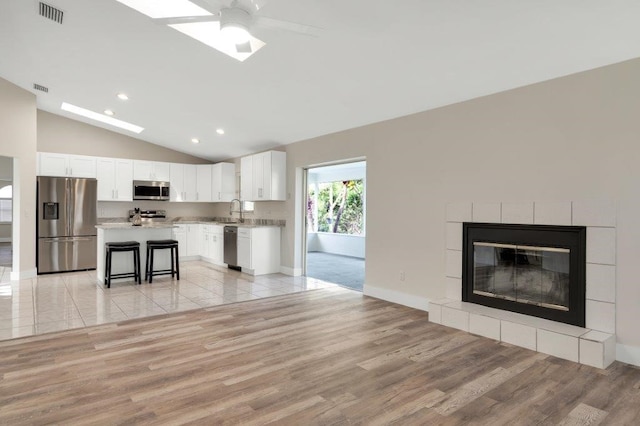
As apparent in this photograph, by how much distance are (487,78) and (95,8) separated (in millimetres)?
3686

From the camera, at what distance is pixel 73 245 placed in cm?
699

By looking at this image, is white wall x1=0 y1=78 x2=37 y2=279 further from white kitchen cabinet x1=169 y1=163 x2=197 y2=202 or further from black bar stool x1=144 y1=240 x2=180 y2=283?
white kitchen cabinet x1=169 y1=163 x2=197 y2=202

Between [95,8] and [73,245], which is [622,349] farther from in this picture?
[73,245]

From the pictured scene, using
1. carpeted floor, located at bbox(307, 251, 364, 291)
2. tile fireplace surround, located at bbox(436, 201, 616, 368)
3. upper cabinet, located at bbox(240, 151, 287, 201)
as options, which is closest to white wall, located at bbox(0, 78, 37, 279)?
upper cabinet, located at bbox(240, 151, 287, 201)

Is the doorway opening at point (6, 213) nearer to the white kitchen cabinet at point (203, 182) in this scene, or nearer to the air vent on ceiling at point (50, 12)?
the white kitchen cabinet at point (203, 182)

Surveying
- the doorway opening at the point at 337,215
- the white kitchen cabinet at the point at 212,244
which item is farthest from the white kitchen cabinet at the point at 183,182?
the doorway opening at the point at 337,215

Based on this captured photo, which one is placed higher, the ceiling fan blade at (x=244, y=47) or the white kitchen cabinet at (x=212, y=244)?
the ceiling fan blade at (x=244, y=47)

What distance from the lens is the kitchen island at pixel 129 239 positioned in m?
5.93

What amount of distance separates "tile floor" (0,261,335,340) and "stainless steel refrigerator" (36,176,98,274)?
28 centimetres

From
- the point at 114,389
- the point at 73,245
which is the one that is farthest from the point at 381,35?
the point at 73,245

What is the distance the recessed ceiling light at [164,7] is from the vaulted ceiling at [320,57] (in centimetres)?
10

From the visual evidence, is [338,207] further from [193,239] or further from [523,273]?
[523,273]

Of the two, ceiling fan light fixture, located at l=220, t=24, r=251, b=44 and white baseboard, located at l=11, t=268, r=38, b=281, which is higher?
ceiling fan light fixture, located at l=220, t=24, r=251, b=44

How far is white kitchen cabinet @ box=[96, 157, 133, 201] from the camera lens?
25.3 feet
